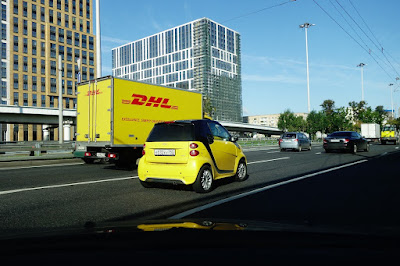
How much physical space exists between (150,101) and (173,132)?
573 centimetres

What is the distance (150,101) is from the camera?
12336 millimetres

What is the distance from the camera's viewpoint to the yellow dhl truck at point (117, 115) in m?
11.2

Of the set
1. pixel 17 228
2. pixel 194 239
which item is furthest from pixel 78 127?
pixel 194 239

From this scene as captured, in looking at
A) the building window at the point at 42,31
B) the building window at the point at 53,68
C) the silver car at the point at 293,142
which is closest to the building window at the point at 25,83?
the building window at the point at 53,68

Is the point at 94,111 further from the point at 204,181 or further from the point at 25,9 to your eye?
the point at 25,9

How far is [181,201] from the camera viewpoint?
561cm

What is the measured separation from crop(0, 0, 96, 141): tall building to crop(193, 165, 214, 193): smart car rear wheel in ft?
214

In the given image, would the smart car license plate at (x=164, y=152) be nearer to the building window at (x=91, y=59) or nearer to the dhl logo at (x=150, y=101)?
the dhl logo at (x=150, y=101)

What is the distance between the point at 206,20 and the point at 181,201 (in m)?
128

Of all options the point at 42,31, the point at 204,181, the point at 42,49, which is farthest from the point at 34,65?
the point at 204,181

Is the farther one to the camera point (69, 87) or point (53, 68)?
point (69, 87)

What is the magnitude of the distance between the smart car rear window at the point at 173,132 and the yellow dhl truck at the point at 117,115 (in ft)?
14.8

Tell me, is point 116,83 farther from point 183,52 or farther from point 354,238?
point 183,52

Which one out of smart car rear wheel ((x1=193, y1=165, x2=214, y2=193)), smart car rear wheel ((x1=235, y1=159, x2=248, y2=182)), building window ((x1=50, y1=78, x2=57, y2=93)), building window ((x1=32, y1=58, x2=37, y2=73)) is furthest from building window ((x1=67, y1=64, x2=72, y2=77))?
smart car rear wheel ((x1=193, y1=165, x2=214, y2=193))
